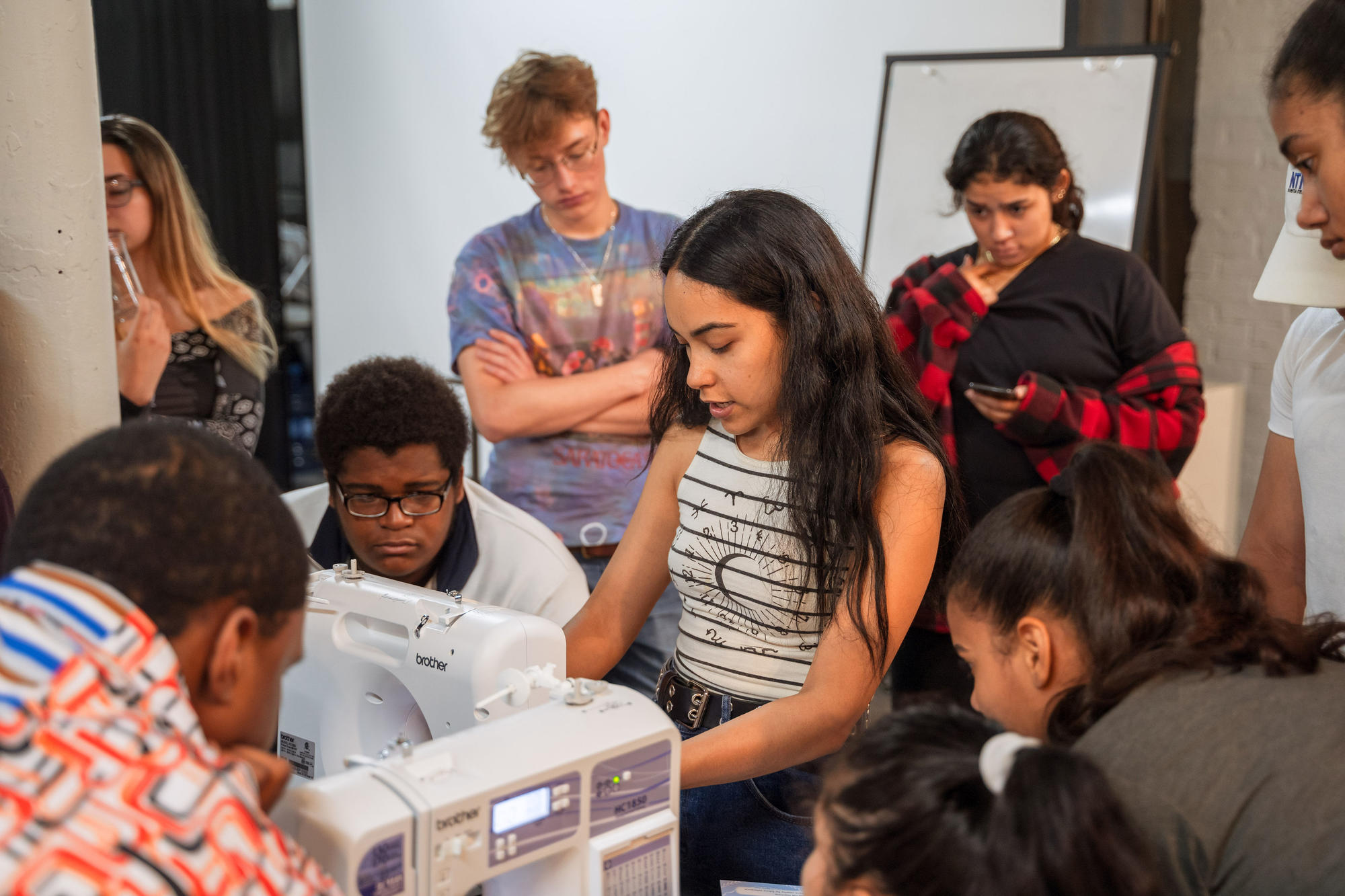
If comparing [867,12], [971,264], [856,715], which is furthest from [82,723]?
[867,12]

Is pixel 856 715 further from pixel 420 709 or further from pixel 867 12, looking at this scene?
pixel 867 12

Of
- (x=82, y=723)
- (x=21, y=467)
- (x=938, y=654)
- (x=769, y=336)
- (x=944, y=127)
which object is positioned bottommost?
(x=938, y=654)

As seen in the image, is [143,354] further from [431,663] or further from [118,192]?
[431,663]

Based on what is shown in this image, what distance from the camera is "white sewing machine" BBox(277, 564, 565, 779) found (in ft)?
3.66

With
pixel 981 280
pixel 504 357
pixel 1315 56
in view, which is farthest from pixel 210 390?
pixel 1315 56

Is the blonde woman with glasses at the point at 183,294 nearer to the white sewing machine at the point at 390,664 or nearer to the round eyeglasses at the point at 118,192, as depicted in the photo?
the round eyeglasses at the point at 118,192

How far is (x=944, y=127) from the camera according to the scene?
3078 millimetres

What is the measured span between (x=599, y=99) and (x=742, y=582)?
2.84m

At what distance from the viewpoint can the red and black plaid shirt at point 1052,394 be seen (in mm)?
2025

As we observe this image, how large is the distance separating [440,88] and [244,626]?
373 centimetres

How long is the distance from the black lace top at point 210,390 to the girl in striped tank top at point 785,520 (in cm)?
108

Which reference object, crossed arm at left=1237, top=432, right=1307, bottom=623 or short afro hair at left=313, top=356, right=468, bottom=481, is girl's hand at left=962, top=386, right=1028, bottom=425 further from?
short afro hair at left=313, top=356, right=468, bottom=481

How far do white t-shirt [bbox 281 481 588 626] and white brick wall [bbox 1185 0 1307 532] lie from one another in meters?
2.77

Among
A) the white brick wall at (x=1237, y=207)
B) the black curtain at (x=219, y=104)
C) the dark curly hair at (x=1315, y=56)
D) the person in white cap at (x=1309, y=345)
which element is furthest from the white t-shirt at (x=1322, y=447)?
the black curtain at (x=219, y=104)
